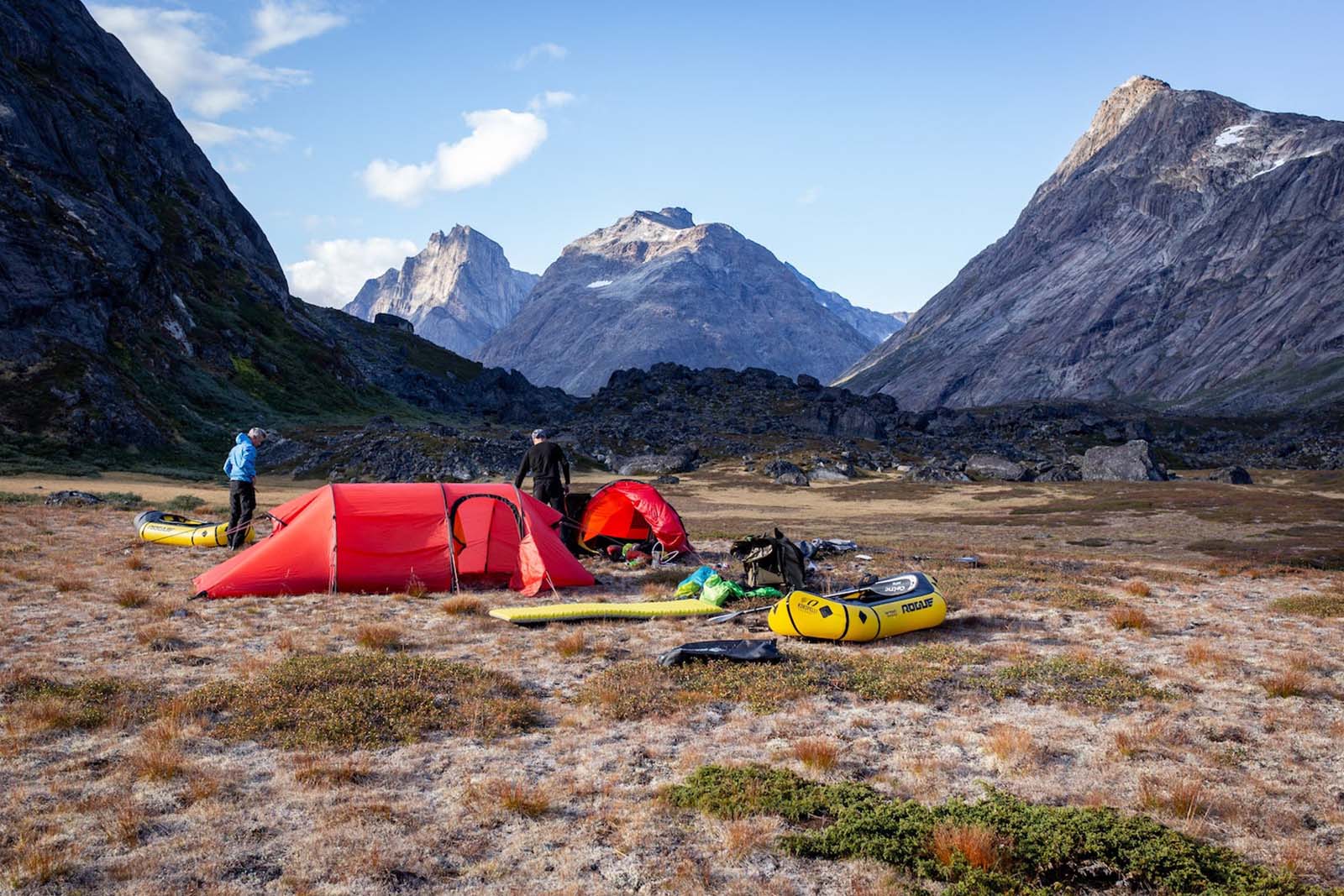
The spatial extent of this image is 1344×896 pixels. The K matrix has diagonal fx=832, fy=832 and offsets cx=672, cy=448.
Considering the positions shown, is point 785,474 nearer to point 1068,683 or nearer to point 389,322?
point 1068,683

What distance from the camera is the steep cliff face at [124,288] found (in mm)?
53156

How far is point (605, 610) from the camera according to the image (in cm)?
1388

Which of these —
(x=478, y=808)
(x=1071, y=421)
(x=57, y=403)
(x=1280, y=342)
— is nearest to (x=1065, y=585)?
(x=478, y=808)

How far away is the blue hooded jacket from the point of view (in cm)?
1888

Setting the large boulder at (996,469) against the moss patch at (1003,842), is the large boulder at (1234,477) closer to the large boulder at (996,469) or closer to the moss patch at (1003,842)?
the large boulder at (996,469)

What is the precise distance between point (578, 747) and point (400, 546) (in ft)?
28.7

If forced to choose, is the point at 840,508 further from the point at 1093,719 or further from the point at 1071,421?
the point at 1071,421

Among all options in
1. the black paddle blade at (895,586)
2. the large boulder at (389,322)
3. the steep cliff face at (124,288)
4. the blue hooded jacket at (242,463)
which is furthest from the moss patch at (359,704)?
the large boulder at (389,322)

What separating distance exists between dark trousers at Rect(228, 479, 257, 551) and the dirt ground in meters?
1.84

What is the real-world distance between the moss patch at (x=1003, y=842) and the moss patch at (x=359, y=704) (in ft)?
9.40

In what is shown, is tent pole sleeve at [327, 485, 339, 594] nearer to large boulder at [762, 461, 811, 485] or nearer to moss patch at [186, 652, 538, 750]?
moss patch at [186, 652, 538, 750]

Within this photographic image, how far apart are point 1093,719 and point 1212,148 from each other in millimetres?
231846

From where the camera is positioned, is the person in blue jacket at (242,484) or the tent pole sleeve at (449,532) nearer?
the tent pole sleeve at (449,532)

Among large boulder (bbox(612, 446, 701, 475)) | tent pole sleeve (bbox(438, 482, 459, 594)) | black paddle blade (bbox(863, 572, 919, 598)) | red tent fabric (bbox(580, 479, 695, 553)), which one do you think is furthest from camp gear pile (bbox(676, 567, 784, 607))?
large boulder (bbox(612, 446, 701, 475))
